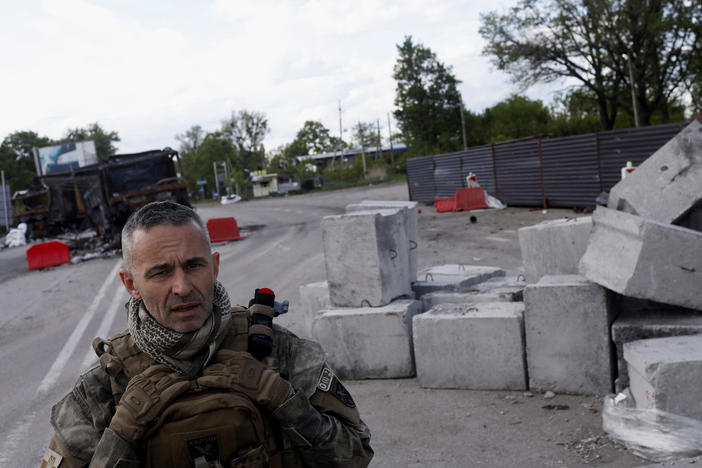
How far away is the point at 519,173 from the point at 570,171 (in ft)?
8.84

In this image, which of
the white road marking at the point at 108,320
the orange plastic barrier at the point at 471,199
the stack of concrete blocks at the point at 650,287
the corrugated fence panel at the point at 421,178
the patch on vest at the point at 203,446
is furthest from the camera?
the corrugated fence panel at the point at 421,178

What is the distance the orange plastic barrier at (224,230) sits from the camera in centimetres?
1948

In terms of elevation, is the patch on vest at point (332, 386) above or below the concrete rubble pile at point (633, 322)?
above

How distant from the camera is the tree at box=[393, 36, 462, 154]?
69.4 meters

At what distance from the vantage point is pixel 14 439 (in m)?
5.10

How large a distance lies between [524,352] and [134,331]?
12.0ft

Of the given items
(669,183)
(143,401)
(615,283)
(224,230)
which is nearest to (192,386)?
(143,401)

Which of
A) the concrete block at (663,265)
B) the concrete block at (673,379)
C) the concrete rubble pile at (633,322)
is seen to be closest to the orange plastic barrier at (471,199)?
the concrete rubble pile at (633,322)

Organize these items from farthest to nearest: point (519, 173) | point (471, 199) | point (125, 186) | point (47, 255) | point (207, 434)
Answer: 1. point (471, 199)
2. point (519, 173)
3. point (125, 186)
4. point (47, 255)
5. point (207, 434)

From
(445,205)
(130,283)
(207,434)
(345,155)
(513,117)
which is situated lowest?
(445,205)

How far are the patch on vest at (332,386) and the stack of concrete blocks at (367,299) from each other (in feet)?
11.1

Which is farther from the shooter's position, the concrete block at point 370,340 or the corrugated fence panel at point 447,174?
the corrugated fence panel at point 447,174

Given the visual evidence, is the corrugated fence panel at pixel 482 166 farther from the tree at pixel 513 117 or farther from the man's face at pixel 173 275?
the tree at pixel 513 117

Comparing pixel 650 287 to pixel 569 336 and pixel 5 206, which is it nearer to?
pixel 569 336
